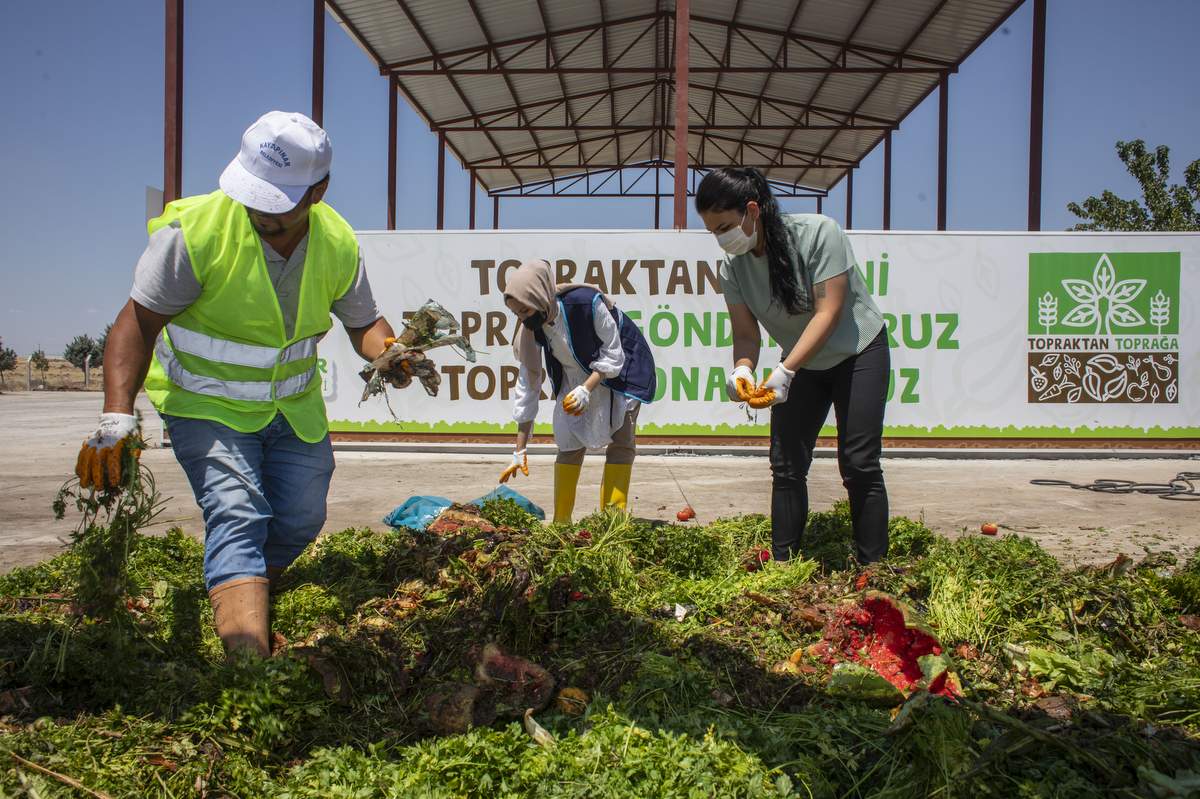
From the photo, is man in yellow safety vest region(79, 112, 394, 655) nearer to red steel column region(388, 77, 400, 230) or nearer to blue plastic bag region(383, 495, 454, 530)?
blue plastic bag region(383, 495, 454, 530)

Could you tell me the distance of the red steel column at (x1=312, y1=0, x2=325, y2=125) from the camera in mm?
13539

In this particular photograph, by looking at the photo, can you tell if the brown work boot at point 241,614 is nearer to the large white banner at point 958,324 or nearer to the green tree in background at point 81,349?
the large white banner at point 958,324

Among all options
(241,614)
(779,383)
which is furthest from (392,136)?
(241,614)

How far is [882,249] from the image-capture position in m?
10.6

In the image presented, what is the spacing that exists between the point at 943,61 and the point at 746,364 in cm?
1517

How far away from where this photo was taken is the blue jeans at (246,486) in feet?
9.90

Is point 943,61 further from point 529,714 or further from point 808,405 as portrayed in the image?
point 529,714

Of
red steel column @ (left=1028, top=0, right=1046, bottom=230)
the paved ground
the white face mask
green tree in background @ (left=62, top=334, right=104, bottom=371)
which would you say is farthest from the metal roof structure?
green tree in background @ (left=62, top=334, right=104, bottom=371)

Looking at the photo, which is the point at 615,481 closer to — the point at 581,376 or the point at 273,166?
the point at 581,376

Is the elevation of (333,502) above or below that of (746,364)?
below

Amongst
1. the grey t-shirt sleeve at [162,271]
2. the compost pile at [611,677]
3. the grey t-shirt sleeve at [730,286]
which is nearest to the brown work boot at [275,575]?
the compost pile at [611,677]

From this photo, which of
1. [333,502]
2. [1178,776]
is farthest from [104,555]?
[333,502]

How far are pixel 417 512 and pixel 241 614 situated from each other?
3085 millimetres

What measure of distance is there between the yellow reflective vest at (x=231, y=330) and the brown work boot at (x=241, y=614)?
0.56 m
